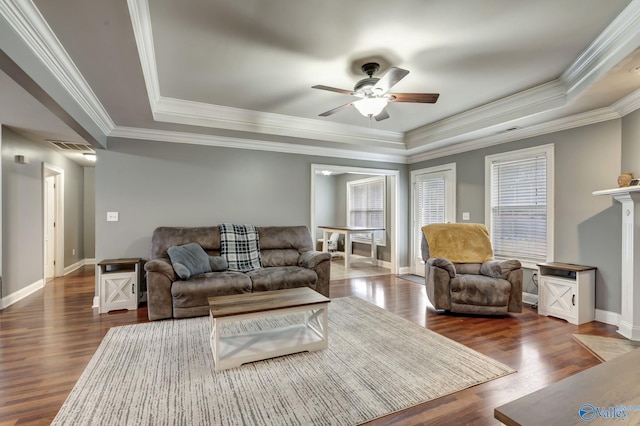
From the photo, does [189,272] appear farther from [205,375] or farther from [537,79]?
[537,79]

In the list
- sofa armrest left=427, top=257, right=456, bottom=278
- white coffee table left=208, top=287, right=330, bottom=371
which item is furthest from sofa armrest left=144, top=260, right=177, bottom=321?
sofa armrest left=427, top=257, right=456, bottom=278

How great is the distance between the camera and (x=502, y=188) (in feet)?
15.6

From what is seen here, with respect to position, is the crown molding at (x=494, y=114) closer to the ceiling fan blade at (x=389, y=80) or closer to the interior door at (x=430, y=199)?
the interior door at (x=430, y=199)

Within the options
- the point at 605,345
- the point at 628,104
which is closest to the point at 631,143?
the point at 628,104

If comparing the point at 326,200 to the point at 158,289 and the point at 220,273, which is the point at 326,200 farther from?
the point at 158,289

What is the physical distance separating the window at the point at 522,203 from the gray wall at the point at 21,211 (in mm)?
6952

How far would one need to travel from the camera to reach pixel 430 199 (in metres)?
6.05

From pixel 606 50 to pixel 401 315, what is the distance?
3.23m

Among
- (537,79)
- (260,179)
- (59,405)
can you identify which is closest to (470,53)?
(537,79)

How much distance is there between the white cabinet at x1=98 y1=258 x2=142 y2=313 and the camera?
3814mm

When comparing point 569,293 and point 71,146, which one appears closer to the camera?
point 569,293

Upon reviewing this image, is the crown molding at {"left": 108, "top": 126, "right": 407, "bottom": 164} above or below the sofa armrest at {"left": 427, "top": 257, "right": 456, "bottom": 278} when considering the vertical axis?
above

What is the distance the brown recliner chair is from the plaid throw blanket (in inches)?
97.2

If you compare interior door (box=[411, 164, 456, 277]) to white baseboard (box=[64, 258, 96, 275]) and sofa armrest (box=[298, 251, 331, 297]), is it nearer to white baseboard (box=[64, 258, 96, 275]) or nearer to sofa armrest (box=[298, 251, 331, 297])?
sofa armrest (box=[298, 251, 331, 297])
